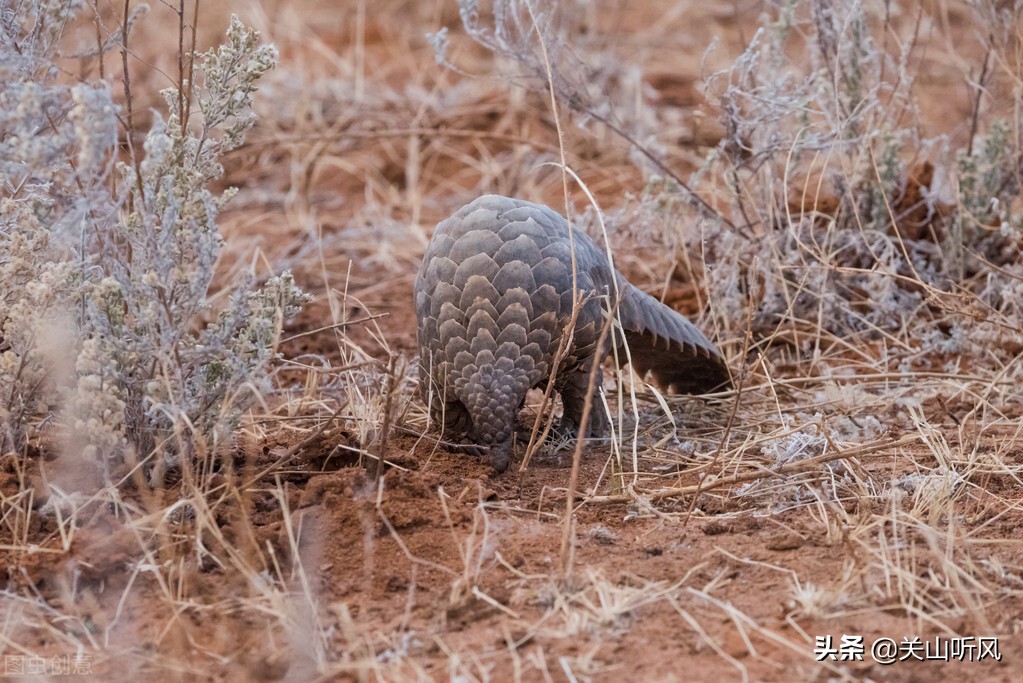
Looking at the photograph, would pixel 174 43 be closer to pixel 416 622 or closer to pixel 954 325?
pixel 954 325

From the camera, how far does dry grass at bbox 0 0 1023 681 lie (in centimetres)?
241

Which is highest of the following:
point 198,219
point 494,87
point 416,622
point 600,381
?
point 494,87

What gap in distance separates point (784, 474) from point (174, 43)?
7317 mm

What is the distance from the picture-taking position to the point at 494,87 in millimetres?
7621

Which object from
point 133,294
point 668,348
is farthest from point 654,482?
point 133,294

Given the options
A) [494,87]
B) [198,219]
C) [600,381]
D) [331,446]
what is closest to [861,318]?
[600,381]

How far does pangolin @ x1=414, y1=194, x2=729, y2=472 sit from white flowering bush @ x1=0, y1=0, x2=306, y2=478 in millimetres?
409

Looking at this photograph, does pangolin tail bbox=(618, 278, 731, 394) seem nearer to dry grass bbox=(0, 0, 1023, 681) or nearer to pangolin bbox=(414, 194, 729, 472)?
dry grass bbox=(0, 0, 1023, 681)

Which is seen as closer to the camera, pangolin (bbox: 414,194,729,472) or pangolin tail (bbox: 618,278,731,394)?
pangolin (bbox: 414,194,729,472)

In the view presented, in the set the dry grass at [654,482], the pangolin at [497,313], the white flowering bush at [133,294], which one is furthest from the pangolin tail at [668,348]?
the white flowering bush at [133,294]

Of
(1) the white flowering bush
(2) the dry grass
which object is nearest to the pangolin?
(2) the dry grass

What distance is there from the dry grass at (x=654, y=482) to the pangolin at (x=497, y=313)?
0.44ft

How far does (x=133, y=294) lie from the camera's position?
2.93m

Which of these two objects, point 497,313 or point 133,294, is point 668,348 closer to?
point 497,313
